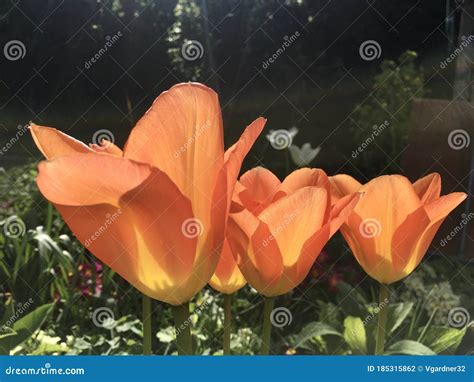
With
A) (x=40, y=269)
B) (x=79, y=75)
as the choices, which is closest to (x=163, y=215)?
(x=79, y=75)

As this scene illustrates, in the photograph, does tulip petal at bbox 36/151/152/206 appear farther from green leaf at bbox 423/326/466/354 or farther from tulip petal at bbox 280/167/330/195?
green leaf at bbox 423/326/466/354

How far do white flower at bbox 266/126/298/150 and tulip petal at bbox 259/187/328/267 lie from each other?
502 mm

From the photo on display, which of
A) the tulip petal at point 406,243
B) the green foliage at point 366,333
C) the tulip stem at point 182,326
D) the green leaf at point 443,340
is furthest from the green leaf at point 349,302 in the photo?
the tulip stem at point 182,326

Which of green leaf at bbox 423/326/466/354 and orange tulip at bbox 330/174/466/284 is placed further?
green leaf at bbox 423/326/466/354

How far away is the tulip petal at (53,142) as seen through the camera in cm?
32

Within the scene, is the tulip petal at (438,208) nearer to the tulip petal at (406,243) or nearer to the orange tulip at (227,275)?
the tulip petal at (406,243)

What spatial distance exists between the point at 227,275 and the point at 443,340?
13.6 inches

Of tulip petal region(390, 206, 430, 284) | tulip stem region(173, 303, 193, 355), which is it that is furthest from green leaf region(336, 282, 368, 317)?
tulip stem region(173, 303, 193, 355)

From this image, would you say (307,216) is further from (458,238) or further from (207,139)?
(458,238)

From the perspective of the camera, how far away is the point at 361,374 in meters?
0.61

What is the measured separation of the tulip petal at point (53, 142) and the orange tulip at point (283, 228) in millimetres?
86

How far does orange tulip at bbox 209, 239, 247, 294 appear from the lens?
1.27 feet

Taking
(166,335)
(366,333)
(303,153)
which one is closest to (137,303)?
(166,335)

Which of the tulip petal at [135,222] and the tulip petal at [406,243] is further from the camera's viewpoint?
the tulip petal at [406,243]
